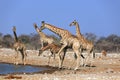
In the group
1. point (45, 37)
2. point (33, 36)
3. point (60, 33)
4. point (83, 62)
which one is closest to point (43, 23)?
point (60, 33)

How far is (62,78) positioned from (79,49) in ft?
24.3

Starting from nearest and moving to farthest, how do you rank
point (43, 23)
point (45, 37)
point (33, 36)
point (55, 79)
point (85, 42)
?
point (55, 79) → point (43, 23) → point (85, 42) → point (45, 37) → point (33, 36)

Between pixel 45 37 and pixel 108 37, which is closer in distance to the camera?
pixel 45 37

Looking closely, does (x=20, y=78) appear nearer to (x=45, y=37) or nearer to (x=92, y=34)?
Answer: (x=45, y=37)

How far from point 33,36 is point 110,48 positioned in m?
25.5

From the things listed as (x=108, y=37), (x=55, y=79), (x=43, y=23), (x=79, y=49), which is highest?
(x=108, y=37)

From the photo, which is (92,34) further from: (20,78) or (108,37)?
(20,78)

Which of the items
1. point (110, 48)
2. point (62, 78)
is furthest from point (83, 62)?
point (110, 48)

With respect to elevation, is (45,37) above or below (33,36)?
below

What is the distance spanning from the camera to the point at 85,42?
28516 mm

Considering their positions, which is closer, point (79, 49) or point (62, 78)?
point (62, 78)

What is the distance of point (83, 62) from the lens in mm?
30094

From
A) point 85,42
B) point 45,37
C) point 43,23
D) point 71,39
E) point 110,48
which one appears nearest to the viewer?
point 71,39

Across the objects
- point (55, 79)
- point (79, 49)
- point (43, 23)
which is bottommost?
point (55, 79)
